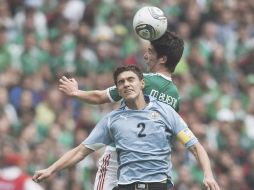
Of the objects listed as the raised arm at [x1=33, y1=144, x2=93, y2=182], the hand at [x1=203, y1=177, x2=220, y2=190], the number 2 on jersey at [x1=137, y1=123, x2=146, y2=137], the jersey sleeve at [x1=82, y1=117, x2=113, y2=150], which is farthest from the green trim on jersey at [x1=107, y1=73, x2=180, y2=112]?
the hand at [x1=203, y1=177, x2=220, y2=190]

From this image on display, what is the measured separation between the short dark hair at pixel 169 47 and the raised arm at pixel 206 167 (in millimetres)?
1005

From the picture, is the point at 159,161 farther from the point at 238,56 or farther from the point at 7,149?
the point at 238,56

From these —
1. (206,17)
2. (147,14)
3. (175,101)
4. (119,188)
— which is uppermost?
(206,17)

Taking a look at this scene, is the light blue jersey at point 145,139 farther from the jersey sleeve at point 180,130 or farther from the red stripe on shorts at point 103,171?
the red stripe on shorts at point 103,171

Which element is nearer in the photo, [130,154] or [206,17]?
[130,154]

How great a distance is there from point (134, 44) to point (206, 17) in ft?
7.12

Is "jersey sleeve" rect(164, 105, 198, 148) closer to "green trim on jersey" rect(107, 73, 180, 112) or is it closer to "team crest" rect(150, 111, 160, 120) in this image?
"team crest" rect(150, 111, 160, 120)

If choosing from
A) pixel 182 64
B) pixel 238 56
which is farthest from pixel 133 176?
pixel 238 56

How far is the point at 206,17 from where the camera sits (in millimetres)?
20875

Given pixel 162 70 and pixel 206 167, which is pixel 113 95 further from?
pixel 206 167

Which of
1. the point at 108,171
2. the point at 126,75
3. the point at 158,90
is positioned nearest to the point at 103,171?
the point at 108,171

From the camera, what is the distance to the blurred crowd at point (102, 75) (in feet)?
53.1

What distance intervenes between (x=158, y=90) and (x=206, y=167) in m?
1.06

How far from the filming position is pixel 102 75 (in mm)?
17938
